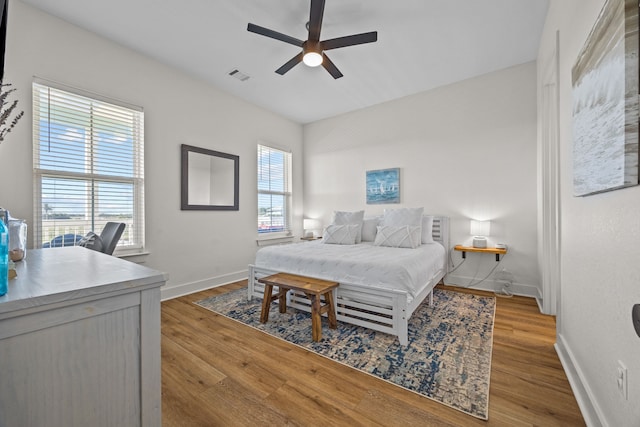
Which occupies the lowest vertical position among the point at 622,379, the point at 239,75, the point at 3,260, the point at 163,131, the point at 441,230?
the point at 622,379

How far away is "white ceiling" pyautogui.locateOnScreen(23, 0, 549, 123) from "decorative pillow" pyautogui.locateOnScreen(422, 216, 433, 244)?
199cm

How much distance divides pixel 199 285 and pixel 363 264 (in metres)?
2.46

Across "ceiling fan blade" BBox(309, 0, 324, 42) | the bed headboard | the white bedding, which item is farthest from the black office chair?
the bed headboard

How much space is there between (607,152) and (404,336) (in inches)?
66.9

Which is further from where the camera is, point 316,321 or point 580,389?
point 316,321

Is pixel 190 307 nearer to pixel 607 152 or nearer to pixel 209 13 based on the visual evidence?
pixel 209 13

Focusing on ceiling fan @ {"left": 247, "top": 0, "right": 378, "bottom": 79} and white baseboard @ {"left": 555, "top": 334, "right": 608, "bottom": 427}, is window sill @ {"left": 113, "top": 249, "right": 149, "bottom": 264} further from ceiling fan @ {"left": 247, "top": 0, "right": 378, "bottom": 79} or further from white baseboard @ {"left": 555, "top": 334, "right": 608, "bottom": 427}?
white baseboard @ {"left": 555, "top": 334, "right": 608, "bottom": 427}

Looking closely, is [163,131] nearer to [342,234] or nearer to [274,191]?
[274,191]

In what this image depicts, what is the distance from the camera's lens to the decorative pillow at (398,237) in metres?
3.40

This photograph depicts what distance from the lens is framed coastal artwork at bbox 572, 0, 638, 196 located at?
0.98 m

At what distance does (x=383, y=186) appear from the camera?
4531mm

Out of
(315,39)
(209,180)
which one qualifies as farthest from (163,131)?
(315,39)

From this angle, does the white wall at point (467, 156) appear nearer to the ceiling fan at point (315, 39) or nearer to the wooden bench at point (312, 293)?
the ceiling fan at point (315, 39)

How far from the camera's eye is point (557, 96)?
85.8 inches
